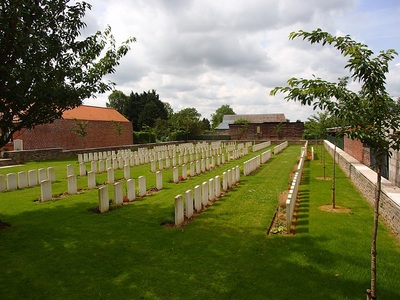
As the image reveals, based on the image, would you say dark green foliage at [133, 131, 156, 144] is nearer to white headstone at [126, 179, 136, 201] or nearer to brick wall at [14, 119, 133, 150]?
brick wall at [14, 119, 133, 150]

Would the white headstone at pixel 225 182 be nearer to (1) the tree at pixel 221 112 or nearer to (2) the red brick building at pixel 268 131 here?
(2) the red brick building at pixel 268 131

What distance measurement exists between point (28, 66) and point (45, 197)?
4815 mm

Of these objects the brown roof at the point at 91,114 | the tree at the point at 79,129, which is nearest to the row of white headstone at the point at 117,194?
the tree at the point at 79,129

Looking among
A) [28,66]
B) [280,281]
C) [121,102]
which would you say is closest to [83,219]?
[28,66]

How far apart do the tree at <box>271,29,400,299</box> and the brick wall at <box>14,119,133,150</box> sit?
838 inches

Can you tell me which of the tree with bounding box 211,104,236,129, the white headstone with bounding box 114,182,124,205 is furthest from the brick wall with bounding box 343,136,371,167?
the tree with bounding box 211,104,236,129

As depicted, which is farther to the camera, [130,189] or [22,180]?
[22,180]

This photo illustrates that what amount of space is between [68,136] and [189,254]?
26166mm

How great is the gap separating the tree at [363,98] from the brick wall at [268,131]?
46123mm

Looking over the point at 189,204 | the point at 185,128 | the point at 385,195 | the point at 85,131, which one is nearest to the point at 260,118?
the point at 185,128

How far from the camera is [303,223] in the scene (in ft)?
25.2

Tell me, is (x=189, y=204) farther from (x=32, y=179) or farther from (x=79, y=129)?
(x=79, y=129)

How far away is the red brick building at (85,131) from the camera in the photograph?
2602cm

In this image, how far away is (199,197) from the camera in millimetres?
8867
